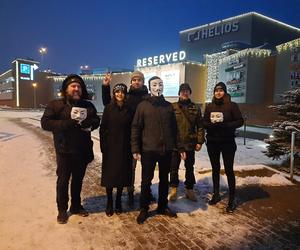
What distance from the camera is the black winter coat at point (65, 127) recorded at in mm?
3750

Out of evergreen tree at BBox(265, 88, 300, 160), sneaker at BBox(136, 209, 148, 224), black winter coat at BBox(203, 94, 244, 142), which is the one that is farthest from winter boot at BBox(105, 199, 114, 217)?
evergreen tree at BBox(265, 88, 300, 160)

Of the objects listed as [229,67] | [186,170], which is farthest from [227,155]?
[229,67]

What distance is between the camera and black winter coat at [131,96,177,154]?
3.88 meters

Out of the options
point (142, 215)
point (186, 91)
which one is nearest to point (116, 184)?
point (142, 215)

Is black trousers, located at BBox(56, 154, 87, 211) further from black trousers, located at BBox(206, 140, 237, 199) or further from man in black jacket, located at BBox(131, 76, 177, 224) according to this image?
black trousers, located at BBox(206, 140, 237, 199)

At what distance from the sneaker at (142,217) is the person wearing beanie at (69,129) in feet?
2.66

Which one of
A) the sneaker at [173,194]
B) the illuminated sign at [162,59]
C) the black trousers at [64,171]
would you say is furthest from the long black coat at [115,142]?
the illuminated sign at [162,59]

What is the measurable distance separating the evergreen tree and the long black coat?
190 inches

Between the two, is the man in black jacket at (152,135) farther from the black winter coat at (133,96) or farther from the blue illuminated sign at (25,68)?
the blue illuminated sign at (25,68)

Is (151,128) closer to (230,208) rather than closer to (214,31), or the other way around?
(230,208)

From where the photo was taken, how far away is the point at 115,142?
4035mm

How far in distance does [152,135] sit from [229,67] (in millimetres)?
24781

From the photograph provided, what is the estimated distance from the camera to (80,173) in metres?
4.08

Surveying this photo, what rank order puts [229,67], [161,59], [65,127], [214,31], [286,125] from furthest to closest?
[214,31] < [161,59] < [229,67] < [286,125] < [65,127]
